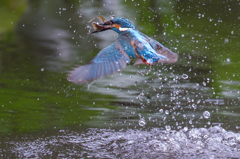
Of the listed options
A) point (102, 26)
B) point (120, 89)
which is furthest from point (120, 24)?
point (120, 89)

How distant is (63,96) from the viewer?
12.7 feet

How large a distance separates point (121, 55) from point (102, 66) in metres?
0.18

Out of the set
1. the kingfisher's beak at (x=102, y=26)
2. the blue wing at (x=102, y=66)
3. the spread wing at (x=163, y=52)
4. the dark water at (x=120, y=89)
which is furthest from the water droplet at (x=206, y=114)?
the kingfisher's beak at (x=102, y=26)

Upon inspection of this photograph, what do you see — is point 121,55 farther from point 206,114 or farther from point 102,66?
point 206,114

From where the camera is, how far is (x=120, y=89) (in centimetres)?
409

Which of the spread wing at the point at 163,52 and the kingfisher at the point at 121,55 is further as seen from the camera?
the spread wing at the point at 163,52

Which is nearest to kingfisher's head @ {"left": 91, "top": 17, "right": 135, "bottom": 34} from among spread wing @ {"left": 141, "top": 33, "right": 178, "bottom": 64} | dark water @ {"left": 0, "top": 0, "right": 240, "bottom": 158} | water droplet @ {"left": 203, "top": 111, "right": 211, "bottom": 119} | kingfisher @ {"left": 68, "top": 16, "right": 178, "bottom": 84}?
kingfisher @ {"left": 68, "top": 16, "right": 178, "bottom": 84}

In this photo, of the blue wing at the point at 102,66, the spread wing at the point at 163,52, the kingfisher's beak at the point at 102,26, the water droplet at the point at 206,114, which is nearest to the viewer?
the blue wing at the point at 102,66

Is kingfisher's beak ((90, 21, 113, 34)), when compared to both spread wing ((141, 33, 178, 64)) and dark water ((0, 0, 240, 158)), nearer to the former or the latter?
spread wing ((141, 33, 178, 64))

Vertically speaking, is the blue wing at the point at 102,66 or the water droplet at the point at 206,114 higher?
the blue wing at the point at 102,66

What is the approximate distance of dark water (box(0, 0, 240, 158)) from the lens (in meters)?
2.89

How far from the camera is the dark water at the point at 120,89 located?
9.48ft

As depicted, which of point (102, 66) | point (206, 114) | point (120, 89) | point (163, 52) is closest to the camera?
point (102, 66)

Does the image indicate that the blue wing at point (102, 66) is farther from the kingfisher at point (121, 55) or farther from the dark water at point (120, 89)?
the dark water at point (120, 89)
